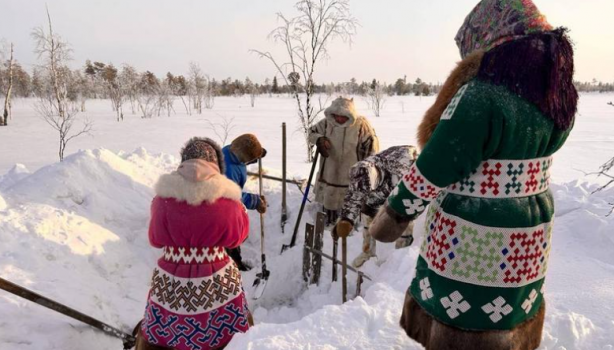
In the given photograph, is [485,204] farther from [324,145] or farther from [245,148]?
[324,145]

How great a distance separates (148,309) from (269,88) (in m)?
67.7

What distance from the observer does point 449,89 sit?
3.96 ft

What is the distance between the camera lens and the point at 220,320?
2.28 m

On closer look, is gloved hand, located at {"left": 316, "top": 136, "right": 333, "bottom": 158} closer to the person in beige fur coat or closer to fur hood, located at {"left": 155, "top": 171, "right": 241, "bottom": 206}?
the person in beige fur coat

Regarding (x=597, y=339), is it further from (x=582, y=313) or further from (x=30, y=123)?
(x=30, y=123)

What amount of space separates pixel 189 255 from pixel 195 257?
0.12 ft

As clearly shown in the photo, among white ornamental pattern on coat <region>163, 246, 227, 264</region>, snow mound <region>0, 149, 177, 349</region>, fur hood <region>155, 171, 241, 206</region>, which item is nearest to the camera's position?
fur hood <region>155, 171, 241, 206</region>

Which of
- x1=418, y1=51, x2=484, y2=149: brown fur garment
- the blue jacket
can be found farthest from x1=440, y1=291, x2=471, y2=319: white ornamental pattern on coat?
the blue jacket

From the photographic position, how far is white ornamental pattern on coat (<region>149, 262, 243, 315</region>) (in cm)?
219

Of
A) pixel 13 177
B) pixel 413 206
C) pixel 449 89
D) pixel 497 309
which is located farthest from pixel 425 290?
pixel 13 177

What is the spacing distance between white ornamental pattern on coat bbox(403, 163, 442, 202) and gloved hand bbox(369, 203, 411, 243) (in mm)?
105

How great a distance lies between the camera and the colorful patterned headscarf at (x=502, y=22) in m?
1.15

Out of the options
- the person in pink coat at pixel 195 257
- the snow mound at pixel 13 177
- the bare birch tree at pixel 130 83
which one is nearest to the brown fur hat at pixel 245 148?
the person in pink coat at pixel 195 257

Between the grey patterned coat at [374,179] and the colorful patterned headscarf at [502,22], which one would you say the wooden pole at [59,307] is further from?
the colorful patterned headscarf at [502,22]
